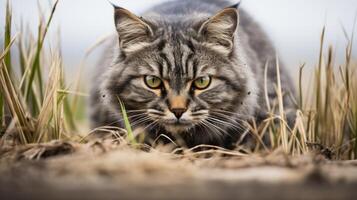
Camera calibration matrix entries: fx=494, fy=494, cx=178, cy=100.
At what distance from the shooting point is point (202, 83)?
2867mm

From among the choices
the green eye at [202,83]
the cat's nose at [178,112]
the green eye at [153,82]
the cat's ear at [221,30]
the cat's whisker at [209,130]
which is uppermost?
the cat's ear at [221,30]

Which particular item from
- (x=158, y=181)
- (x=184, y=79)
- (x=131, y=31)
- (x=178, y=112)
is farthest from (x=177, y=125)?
(x=158, y=181)

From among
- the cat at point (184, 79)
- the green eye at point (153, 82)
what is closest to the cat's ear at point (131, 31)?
the cat at point (184, 79)

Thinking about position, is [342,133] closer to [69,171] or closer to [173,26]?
[173,26]

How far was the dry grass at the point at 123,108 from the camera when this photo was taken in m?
2.44

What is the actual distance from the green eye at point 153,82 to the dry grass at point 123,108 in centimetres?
46

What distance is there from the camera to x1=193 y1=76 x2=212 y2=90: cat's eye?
2.85 meters

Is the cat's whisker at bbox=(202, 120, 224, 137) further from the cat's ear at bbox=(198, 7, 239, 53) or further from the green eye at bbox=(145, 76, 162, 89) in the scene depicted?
the cat's ear at bbox=(198, 7, 239, 53)

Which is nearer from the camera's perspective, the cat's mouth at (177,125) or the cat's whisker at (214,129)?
the cat's mouth at (177,125)

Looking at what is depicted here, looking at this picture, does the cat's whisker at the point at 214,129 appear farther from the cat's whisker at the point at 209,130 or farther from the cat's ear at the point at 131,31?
the cat's ear at the point at 131,31

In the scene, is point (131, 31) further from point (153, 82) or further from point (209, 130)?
point (209, 130)

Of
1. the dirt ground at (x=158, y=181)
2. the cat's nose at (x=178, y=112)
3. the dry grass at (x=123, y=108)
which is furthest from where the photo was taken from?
the cat's nose at (x=178, y=112)

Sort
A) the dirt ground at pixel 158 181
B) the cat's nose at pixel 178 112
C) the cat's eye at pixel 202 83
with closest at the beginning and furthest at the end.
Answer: the dirt ground at pixel 158 181 < the cat's nose at pixel 178 112 < the cat's eye at pixel 202 83

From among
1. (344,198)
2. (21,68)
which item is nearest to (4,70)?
(21,68)
